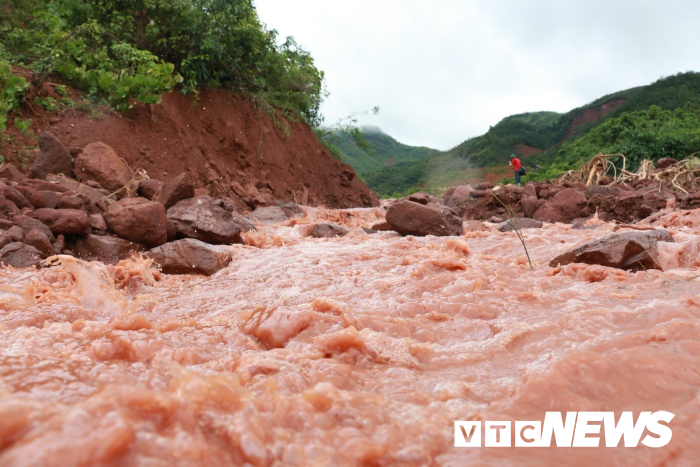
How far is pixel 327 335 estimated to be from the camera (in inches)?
85.8

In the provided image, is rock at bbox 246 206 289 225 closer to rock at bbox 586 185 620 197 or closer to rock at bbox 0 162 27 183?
rock at bbox 0 162 27 183

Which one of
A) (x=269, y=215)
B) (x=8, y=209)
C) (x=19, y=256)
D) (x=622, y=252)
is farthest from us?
(x=269, y=215)

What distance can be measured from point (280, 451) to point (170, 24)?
1037 cm

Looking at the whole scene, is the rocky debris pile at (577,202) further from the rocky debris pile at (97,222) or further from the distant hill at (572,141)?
the distant hill at (572,141)

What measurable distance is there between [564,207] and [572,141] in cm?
2588

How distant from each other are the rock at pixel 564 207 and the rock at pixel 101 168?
767 cm

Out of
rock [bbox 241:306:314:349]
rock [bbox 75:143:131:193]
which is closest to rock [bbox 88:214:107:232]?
rock [bbox 75:143:131:193]

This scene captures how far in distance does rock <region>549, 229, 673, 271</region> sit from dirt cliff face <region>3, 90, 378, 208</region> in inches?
291

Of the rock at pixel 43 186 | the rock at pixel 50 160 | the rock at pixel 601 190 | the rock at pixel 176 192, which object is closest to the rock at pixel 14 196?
the rock at pixel 43 186

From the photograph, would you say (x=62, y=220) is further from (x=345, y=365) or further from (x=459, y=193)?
(x=459, y=193)

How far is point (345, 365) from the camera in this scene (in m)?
1.89

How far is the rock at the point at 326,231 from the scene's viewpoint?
7.06 meters

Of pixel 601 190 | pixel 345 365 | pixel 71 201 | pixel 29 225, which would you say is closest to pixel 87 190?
pixel 71 201

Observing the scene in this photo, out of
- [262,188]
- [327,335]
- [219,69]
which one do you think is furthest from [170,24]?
[327,335]
